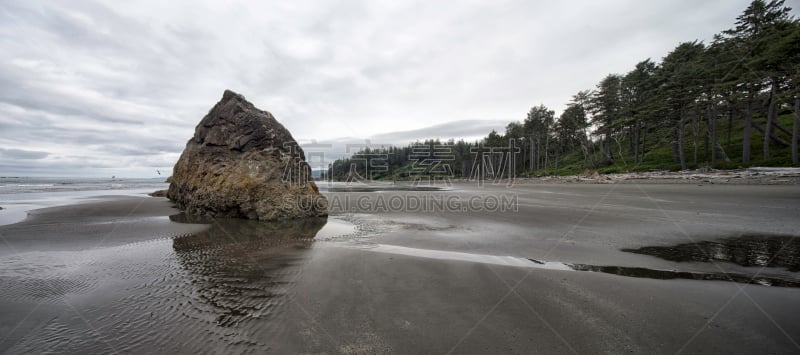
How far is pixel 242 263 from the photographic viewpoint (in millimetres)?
5348

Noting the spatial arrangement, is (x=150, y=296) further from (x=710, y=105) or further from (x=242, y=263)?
(x=710, y=105)

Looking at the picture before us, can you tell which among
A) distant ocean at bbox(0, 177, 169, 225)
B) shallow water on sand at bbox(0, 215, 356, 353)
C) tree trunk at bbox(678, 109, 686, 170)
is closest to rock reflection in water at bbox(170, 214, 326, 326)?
shallow water on sand at bbox(0, 215, 356, 353)

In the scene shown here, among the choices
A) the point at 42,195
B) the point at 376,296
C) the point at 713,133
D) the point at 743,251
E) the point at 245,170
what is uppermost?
the point at 713,133

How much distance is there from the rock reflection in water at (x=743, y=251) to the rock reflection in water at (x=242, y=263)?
752cm

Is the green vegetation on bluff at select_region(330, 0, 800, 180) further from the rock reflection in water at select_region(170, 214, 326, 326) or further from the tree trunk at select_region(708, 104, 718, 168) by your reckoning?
the rock reflection in water at select_region(170, 214, 326, 326)

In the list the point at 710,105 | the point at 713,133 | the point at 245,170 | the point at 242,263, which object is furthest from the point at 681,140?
the point at 242,263

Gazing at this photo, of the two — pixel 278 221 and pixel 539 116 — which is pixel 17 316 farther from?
pixel 539 116

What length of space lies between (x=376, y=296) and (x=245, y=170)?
31.0ft

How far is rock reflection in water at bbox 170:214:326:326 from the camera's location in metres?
3.57

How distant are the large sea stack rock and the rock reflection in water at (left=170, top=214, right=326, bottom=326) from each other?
3.71 ft

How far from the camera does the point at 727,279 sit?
4309 mm

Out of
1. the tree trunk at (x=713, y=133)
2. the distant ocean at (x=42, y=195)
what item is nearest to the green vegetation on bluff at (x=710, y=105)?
the tree trunk at (x=713, y=133)

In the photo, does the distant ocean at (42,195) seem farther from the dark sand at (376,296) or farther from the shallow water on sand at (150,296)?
the shallow water on sand at (150,296)

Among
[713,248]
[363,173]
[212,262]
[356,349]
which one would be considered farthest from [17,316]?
[363,173]
